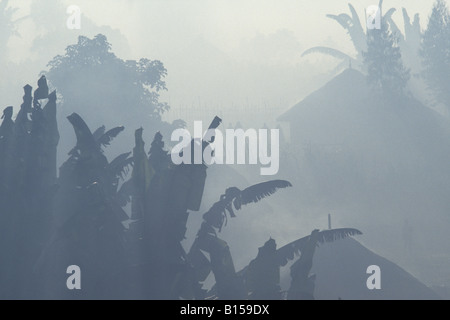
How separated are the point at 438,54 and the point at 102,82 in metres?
30.8

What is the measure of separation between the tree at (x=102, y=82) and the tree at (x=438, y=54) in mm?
25449

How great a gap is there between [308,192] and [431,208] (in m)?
8.72

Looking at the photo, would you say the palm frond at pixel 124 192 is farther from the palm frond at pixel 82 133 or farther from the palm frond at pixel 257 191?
the palm frond at pixel 257 191

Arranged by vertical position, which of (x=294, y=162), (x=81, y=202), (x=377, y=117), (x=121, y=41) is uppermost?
(x=121, y=41)

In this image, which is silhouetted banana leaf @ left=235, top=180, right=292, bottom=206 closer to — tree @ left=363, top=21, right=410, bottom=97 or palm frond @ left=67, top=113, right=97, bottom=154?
palm frond @ left=67, top=113, right=97, bottom=154

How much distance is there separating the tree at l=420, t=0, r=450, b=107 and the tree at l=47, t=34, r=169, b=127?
83.5 ft

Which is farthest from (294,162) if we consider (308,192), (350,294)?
(350,294)

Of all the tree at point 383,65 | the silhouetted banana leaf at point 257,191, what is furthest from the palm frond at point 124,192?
the tree at point 383,65

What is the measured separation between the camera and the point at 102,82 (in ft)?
165

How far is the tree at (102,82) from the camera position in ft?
161

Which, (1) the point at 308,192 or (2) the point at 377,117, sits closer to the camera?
(1) the point at 308,192

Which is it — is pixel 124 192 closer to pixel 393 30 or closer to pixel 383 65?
pixel 383 65
